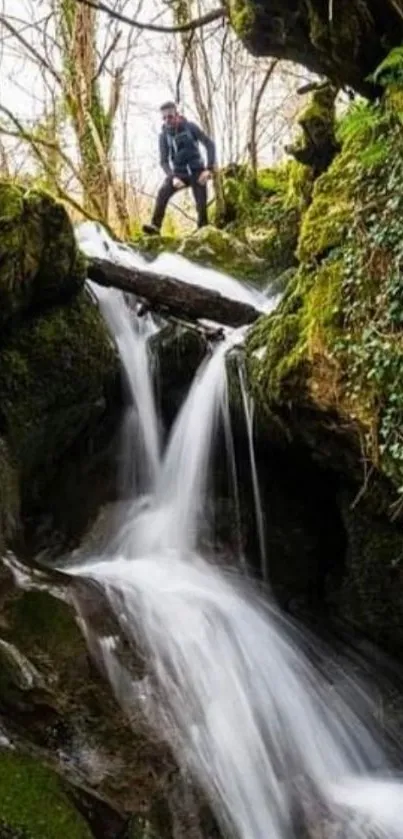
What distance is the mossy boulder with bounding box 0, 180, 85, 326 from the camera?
5.56 meters

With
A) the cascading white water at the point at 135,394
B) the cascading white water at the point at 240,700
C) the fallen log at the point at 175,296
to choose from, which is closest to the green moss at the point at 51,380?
the cascading white water at the point at 135,394

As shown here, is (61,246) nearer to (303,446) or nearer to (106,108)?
(303,446)

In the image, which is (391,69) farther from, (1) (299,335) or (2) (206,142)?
(2) (206,142)

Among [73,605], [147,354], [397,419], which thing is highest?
[147,354]

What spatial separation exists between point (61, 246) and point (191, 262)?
320cm

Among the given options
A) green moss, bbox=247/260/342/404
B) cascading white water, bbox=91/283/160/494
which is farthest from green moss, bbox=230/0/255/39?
cascading white water, bbox=91/283/160/494

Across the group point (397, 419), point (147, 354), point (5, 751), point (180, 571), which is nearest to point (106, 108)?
point (147, 354)

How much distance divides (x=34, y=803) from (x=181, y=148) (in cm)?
848

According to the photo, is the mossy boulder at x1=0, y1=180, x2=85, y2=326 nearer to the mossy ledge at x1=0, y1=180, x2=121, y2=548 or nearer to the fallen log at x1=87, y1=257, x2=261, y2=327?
the mossy ledge at x1=0, y1=180, x2=121, y2=548

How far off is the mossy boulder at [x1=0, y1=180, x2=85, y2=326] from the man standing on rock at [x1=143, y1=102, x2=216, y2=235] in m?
4.24

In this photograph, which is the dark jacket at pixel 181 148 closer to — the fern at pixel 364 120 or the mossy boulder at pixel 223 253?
the mossy boulder at pixel 223 253

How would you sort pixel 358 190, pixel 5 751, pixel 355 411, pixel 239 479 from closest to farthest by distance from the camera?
pixel 5 751 → pixel 355 411 → pixel 358 190 → pixel 239 479

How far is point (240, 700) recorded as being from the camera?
4.50 metres

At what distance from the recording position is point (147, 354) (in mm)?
7301
